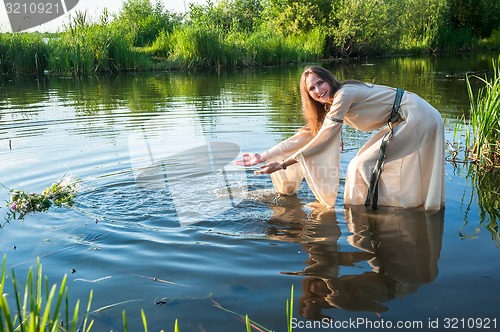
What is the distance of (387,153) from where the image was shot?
539 centimetres

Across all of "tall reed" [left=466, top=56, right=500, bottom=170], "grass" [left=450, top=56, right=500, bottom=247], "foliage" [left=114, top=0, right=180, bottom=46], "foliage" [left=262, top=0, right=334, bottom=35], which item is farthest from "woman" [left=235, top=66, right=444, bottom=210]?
"foliage" [left=262, top=0, right=334, bottom=35]

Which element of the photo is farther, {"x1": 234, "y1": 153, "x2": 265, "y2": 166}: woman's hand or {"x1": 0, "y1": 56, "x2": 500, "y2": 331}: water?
{"x1": 234, "y1": 153, "x2": 265, "y2": 166}: woman's hand

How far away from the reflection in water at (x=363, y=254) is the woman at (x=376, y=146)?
19 centimetres

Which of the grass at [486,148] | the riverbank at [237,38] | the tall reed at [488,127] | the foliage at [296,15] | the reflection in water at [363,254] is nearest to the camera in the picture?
the reflection in water at [363,254]

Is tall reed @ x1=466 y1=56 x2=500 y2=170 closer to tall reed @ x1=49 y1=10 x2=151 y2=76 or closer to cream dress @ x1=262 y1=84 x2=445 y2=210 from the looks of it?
cream dress @ x1=262 y1=84 x2=445 y2=210

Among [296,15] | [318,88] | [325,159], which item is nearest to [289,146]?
[325,159]

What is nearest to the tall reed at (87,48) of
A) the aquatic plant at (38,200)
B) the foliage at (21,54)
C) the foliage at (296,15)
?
the foliage at (21,54)

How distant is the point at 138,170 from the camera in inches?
297

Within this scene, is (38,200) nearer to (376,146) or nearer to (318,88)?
(318,88)

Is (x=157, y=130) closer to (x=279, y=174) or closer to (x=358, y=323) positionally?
(x=279, y=174)

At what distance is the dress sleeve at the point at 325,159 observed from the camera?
539 cm

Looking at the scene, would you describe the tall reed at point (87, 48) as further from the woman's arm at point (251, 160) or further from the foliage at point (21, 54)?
the woman's arm at point (251, 160)

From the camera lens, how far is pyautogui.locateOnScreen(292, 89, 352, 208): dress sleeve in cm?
539

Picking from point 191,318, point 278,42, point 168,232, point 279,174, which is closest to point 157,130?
point 279,174
